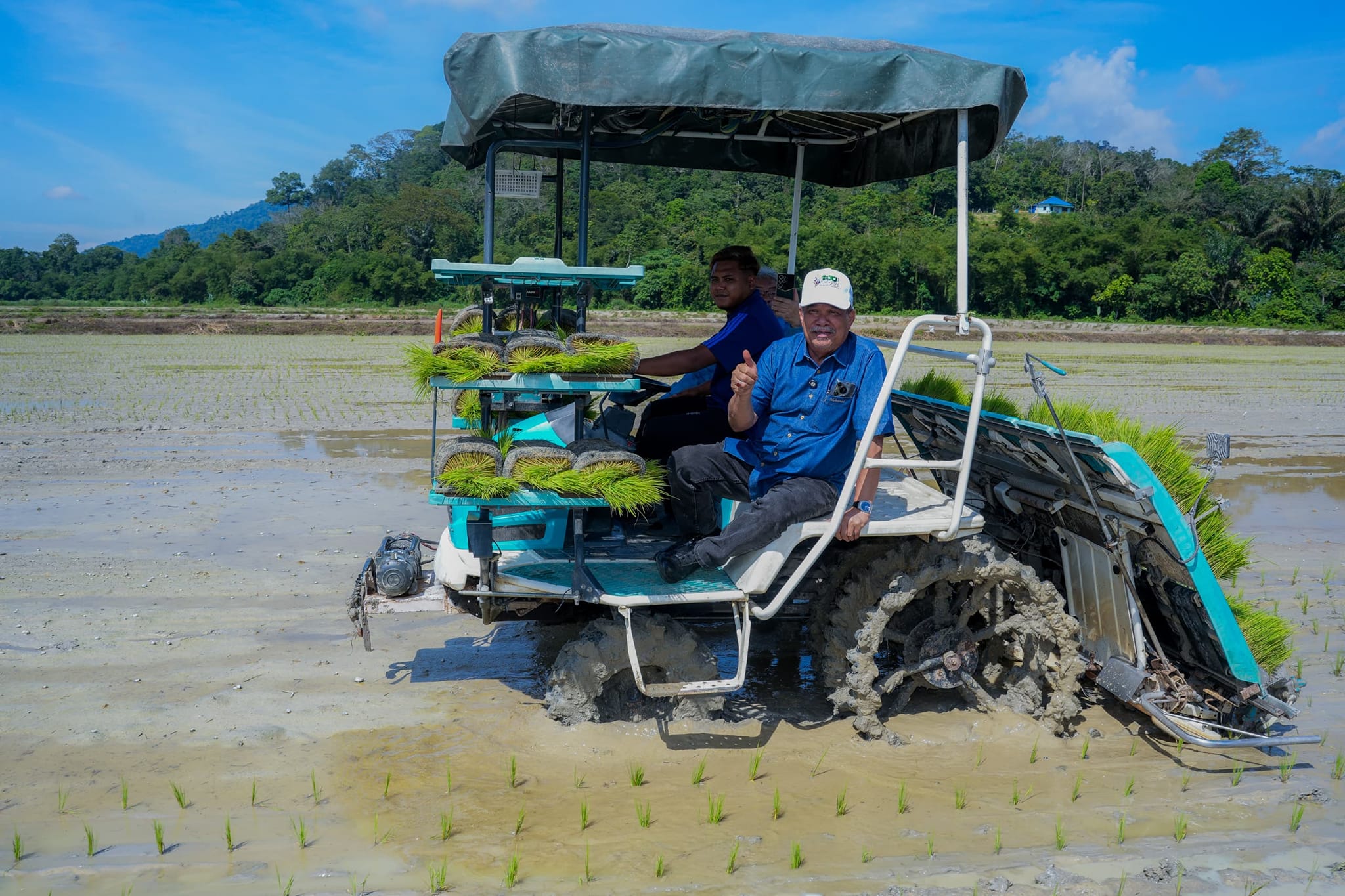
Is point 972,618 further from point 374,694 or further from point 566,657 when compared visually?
point 374,694

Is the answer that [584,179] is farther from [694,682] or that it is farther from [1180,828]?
[1180,828]

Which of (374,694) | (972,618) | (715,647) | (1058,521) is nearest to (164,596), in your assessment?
(374,694)

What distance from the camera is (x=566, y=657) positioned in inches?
176

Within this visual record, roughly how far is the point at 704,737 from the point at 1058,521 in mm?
1978

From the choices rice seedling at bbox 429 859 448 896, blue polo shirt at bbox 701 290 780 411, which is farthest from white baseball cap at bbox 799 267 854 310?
rice seedling at bbox 429 859 448 896

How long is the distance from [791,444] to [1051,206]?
2809 inches

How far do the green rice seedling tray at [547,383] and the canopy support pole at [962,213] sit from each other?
137cm

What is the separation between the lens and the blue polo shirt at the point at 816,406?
434 centimetres

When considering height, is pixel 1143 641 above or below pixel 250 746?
above

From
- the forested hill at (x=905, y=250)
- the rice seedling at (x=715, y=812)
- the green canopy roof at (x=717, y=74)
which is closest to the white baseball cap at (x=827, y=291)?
the green canopy roof at (x=717, y=74)

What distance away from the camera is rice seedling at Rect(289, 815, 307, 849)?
3646mm

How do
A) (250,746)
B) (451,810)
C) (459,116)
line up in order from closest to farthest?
(451,810) < (250,746) < (459,116)

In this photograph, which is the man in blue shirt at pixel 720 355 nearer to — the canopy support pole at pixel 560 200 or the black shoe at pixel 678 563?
the black shoe at pixel 678 563

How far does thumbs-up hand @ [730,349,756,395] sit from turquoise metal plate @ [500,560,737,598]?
843 mm
